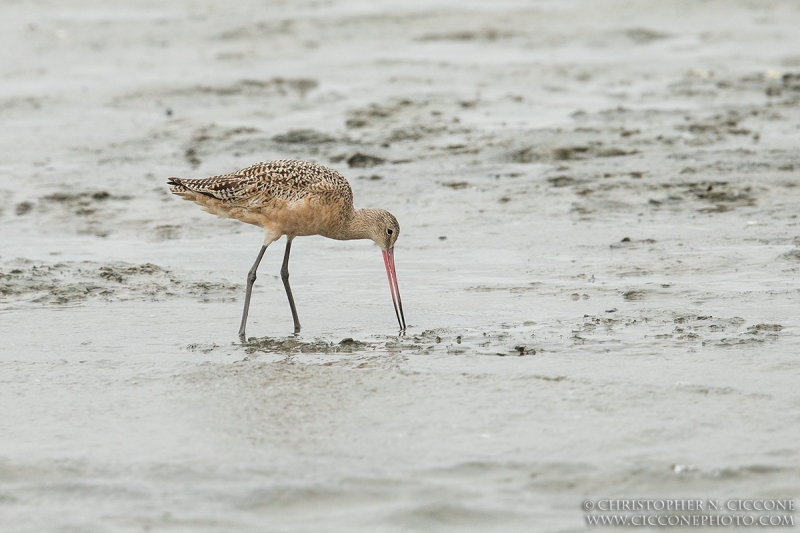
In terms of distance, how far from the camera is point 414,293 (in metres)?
7.65

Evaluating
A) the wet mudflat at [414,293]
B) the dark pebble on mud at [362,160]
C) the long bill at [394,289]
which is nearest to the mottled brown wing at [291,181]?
the long bill at [394,289]

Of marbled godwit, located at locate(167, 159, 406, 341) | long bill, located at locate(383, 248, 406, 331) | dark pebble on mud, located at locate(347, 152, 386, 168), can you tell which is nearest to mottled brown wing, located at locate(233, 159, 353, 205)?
marbled godwit, located at locate(167, 159, 406, 341)

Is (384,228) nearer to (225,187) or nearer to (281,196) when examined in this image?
(281,196)

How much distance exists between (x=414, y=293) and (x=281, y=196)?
1.00 m

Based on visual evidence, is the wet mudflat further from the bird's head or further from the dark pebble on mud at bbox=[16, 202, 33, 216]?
the bird's head

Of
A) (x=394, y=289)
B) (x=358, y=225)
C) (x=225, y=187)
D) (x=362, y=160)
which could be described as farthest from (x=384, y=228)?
(x=362, y=160)

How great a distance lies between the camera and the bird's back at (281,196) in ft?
24.1

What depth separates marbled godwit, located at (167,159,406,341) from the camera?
733cm

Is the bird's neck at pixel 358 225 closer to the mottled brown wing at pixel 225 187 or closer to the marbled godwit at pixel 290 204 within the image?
the marbled godwit at pixel 290 204

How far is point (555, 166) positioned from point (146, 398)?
5366 millimetres

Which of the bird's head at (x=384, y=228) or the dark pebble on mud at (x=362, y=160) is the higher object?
the dark pebble on mud at (x=362, y=160)

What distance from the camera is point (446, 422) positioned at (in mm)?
5402

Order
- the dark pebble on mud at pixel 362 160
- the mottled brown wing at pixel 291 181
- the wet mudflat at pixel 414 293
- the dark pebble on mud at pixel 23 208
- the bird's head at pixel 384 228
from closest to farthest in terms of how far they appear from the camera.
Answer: the wet mudflat at pixel 414 293
the mottled brown wing at pixel 291 181
the bird's head at pixel 384 228
the dark pebble on mud at pixel 23 208
the dark pebble on mud at pixel 362 160

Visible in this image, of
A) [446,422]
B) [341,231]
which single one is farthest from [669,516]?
[341,231]
